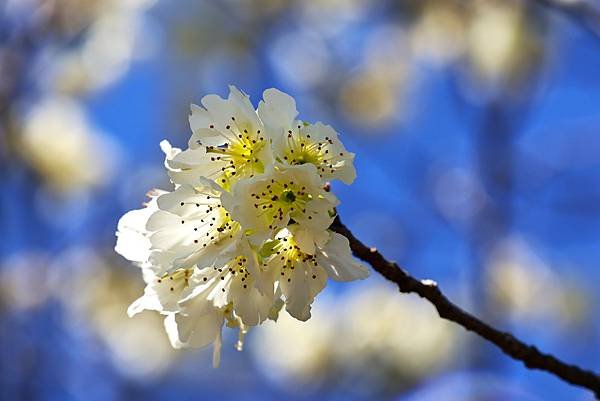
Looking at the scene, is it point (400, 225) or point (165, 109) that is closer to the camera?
point (400, 225)

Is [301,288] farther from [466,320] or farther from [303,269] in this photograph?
[466,320]

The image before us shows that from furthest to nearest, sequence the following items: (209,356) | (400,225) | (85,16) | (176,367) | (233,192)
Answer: (176,367)
(209,356)
(400,225)
(85,16)
(233,192)

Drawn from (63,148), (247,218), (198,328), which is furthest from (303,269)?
(63,148)

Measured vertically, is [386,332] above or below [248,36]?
below

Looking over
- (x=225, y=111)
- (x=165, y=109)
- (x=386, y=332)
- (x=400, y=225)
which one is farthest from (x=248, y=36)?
(x=225, y=111)

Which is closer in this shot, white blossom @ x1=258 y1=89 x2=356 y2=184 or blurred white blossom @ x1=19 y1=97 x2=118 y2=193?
white blossom @ x1=258 y1=89 x2=356 y2=184

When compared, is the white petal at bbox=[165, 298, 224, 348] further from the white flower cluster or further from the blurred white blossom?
the blurred white blossom

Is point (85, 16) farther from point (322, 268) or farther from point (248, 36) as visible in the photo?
point (322, 268)

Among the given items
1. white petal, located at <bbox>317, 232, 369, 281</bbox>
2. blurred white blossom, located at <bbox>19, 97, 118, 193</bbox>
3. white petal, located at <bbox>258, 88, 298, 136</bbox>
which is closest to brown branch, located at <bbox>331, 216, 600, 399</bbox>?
white petal, located at <bbox>317, 232, 369, 281</bbox>
